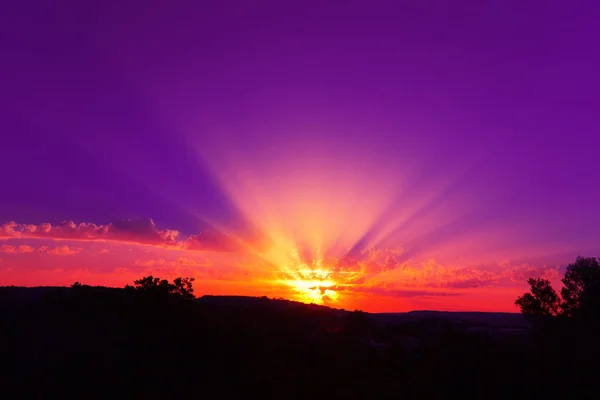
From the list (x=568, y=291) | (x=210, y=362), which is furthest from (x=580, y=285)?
(x=210, y=362)

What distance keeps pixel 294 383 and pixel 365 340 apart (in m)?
18.6

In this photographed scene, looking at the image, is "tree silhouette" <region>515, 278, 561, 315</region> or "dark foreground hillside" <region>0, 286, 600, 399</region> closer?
"dark foreground hillside" <region>0, 286, 600, 399</region>

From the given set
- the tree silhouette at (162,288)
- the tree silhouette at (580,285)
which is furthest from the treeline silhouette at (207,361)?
the tree silhouette at (580,285)

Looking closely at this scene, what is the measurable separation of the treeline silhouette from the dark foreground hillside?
0.21 ft

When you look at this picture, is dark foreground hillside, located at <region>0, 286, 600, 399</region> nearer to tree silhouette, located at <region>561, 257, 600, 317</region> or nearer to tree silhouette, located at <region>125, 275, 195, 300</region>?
tree silhouette, located at <region>125, 275, 195, 300</region>

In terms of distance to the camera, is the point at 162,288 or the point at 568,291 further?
the point at 568,291

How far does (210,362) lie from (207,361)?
0.54 feet

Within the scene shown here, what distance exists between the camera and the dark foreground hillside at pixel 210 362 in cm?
2339

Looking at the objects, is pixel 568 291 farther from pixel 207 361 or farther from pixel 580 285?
pixel 207 361

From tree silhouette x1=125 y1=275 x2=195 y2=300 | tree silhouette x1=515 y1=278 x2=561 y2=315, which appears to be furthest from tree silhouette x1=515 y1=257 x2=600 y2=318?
tree silhouette x1=125 y1=275 x2=195 y2=300

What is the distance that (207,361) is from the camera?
24.3m

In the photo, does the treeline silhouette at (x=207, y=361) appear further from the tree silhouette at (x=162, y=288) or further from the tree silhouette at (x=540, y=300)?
the tree silhouette at (x=540, y=300)

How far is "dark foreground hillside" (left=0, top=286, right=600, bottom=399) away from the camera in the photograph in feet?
76.7

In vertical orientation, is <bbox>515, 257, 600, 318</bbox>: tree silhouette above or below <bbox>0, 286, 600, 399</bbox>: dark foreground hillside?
above
